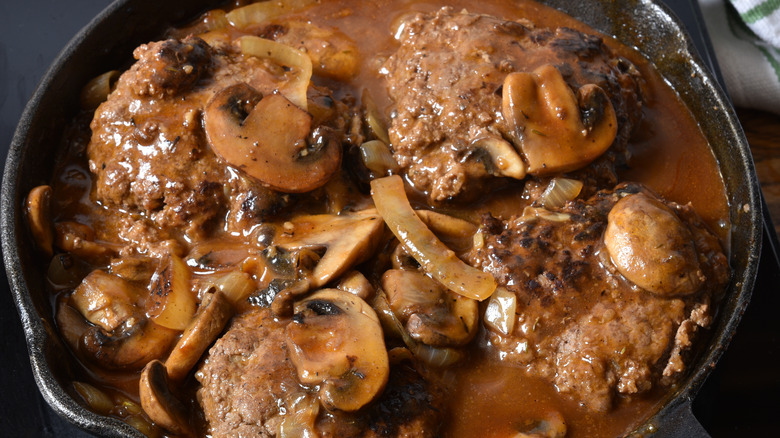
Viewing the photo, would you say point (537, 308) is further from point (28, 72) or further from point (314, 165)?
point (28, 72)

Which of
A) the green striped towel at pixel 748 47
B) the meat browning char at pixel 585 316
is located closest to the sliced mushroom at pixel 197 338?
the meat browning char at pixel 585 316

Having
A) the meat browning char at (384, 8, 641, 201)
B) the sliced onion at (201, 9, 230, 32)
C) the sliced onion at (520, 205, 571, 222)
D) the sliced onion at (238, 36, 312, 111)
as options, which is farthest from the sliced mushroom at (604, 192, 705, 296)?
the sliced onion at (201, 9, 230, 32)

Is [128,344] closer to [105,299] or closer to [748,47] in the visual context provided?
[105,299]

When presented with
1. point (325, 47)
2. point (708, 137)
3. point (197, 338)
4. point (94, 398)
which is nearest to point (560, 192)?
point (708, 137)

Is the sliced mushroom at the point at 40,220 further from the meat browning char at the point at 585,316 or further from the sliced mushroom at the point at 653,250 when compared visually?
the sliced mushroom at the point at 653,250

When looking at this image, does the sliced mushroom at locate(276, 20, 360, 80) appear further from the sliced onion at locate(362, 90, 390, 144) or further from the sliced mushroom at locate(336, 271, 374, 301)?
the sliced mushroom at locate(336, 271, 374, 301)
